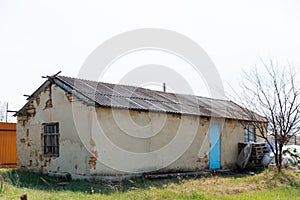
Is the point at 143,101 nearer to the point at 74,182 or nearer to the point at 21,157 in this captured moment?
the point at 74,182

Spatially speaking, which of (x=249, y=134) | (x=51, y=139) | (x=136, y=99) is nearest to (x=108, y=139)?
(x=136, y=99)

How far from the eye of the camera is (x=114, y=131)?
13266 mm

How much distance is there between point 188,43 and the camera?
15859mm

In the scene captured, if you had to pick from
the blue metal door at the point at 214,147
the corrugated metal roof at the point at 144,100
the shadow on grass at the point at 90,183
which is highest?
the corrugated metal roof at the point at 144,100

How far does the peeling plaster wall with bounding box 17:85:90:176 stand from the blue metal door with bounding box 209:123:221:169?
666 cm

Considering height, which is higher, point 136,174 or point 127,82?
point 127,82

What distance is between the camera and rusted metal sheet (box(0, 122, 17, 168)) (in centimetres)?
1812

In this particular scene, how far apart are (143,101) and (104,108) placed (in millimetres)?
2587

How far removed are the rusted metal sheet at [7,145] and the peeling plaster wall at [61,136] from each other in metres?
2.16

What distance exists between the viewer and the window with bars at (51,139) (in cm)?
1436

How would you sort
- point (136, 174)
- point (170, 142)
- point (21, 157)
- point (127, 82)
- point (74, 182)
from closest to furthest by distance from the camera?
point (74, 182) < point (136, 174) < point (170, 142) < point (21, 157) < point (127, 82)

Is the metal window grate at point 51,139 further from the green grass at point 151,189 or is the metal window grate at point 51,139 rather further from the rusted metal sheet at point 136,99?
the rusted metal sheet at point 136,99

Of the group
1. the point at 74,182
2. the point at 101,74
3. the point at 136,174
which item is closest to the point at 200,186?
the point at 136,174

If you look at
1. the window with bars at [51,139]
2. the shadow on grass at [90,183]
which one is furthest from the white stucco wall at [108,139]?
the shadow on grass at [90,183]
